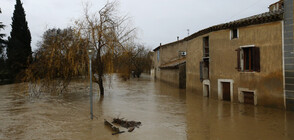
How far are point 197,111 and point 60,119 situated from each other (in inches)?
285

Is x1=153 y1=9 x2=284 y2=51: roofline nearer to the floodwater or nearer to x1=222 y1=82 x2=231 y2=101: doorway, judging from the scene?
x1=222 y1=82 x2=231 y2=101: doorway

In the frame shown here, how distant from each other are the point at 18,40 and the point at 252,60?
3595 centimetres

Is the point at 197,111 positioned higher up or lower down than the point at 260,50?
lower down

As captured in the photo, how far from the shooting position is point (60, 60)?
47.2 feet

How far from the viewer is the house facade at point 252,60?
11.6 m

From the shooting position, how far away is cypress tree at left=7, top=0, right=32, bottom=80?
1342 inches

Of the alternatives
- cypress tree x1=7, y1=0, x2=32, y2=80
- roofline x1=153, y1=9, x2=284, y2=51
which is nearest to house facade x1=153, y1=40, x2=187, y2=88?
roofline x1=153, y1=9, x2=284, y2=51

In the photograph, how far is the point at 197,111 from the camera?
12266 mm

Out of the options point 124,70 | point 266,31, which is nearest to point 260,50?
point 266,31

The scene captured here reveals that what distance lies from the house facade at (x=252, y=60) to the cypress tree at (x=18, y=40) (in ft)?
95.8

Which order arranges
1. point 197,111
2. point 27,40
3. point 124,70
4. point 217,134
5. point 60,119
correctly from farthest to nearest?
point 27,40 < point 124,70 < point 197,111 < point 60,119 < point 217,134

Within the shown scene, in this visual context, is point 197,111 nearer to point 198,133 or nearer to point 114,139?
point 198,133

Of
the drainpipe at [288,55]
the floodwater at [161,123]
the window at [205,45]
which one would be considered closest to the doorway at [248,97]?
the floodwater at [161,123]

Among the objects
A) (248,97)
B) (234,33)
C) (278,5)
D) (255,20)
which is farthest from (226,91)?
(278,5)
